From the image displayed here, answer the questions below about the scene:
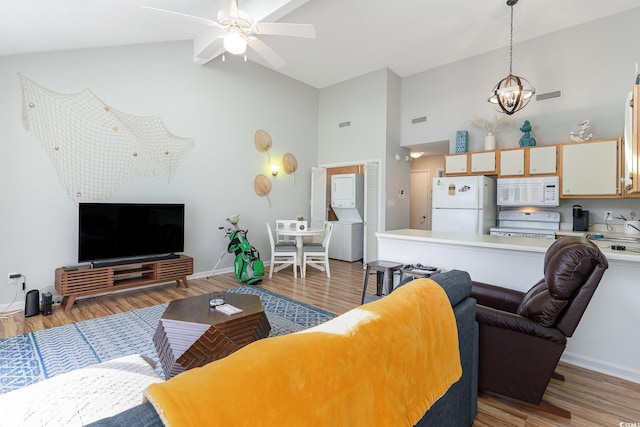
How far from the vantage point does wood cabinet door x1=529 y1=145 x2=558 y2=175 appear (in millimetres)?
4199

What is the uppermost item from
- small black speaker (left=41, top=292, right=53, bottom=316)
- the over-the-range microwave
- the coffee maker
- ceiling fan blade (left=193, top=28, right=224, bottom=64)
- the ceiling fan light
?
ceiling fan blade (left=193, top=28, right=224, bottom=64)

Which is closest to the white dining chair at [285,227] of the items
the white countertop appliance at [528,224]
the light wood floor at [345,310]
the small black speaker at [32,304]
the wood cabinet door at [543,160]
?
the light wood floor at [345,310]

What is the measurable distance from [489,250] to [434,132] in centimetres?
355

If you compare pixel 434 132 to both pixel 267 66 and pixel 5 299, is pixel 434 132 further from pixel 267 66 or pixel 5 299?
pixel 5 299

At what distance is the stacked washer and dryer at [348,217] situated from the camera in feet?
20.4

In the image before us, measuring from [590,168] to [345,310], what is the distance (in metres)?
3.75

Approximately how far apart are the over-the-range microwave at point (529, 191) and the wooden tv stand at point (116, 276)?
484 centimetres

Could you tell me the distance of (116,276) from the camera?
3.63 meters

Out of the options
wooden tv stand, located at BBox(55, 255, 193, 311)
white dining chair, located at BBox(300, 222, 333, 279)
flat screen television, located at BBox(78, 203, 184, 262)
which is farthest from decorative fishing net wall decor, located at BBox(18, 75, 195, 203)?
white dining chair, located at BBox(300, 222, 333, 279)

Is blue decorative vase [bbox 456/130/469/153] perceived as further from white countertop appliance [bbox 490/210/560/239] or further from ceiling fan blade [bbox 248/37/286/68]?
ceiling fan blade [bbox 248/37/286/68]

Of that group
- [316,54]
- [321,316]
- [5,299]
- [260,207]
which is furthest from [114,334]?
[316,54]

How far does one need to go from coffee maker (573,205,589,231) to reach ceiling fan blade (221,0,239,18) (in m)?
4.95

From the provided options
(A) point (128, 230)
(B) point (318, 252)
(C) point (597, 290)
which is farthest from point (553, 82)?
(A) point (128, 230)

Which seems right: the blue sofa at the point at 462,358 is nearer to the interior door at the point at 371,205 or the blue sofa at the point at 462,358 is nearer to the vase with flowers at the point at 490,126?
the vase with flowers at the point at 490,126
